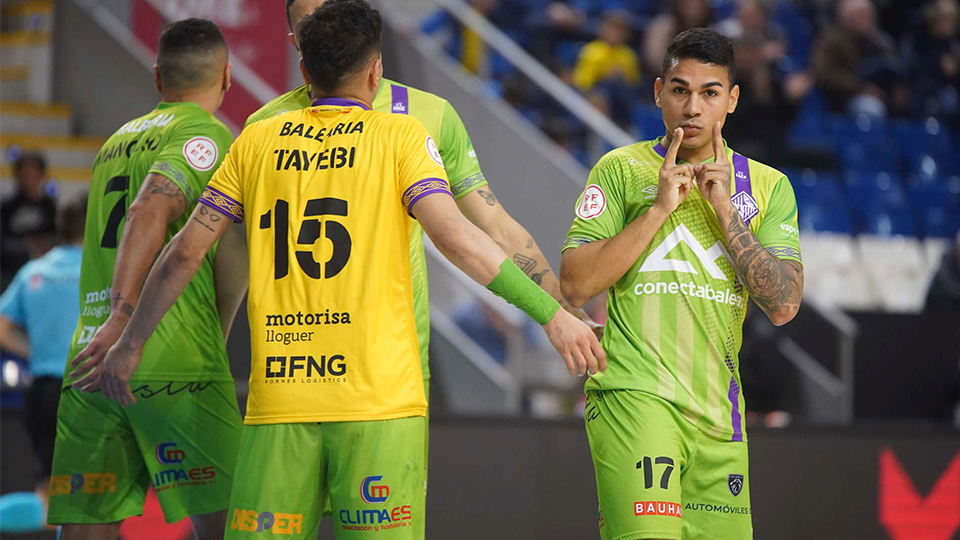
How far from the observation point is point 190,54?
4.58 m

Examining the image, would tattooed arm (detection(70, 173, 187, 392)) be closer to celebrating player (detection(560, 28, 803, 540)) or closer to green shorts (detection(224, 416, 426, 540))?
green shorts (detection(224, 416, 426, 540))

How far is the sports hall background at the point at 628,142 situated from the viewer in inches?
261

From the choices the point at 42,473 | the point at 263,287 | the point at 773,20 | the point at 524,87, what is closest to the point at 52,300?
the point at 42,473

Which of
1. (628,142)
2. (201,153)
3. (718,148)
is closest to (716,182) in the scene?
(718,148)

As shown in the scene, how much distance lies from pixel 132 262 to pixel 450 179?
1.27m

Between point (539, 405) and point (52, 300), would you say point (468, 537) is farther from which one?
point (52, 300)

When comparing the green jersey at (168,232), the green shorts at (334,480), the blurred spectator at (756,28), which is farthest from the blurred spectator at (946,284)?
the green shorts at (334,480)

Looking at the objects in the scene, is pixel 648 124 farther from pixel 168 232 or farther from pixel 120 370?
pixel 120 370

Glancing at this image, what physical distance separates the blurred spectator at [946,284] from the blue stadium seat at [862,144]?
3376 millimetres

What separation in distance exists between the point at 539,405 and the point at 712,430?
297cm

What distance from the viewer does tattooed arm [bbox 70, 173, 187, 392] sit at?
4191mm

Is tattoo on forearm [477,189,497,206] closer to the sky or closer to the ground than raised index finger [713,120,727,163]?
closer to the ground

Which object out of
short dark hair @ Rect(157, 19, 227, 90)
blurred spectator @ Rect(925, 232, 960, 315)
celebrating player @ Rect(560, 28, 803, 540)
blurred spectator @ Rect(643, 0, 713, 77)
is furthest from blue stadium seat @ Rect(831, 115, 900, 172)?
short dark hair @ Rect(157, 19, 227, 90)

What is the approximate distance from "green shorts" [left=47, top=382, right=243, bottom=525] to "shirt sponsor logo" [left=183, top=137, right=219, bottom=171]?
87 centimetres
